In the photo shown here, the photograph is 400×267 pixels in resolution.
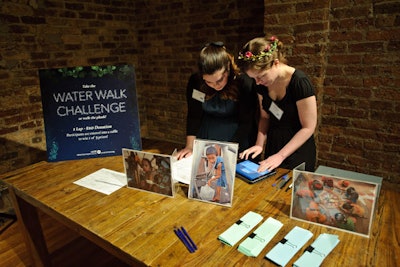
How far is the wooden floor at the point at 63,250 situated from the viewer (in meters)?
1.97

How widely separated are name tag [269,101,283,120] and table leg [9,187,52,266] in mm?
1488

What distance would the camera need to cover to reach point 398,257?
83cm

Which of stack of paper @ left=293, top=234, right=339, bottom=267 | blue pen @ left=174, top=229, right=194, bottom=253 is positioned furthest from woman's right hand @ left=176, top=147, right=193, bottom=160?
stack of paper @ left=293, top=234, right=339, bottom=267

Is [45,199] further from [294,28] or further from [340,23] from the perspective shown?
[340,23]

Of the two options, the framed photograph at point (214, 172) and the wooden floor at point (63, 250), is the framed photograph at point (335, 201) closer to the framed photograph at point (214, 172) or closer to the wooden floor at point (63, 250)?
the framed photograph at point (214, 172)

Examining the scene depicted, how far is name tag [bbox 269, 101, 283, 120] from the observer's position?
1642 mm

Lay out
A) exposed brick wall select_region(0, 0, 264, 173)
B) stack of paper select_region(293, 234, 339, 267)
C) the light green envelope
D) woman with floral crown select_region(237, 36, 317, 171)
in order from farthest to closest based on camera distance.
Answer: exposed brick wall select_region(0, 0, 264, 173) < woman with floral crown select_region(237, 36, 317, 171) < the light green envelope < stack of paper select_region(293, 234, 339, 267)

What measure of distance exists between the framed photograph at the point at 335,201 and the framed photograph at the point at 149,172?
52cm

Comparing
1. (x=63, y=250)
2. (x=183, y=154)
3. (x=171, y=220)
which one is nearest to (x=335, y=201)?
(x=171, y=220)

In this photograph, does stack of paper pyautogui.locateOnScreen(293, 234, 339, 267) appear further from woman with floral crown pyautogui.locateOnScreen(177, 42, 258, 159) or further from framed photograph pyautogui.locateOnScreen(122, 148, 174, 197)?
woman with floral crown pyautogui.locateOnScreen(177, 42, 258, 159)

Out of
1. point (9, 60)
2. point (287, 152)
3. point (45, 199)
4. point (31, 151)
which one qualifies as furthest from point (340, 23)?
point (31, 151)

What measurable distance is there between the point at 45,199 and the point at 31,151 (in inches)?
72.8

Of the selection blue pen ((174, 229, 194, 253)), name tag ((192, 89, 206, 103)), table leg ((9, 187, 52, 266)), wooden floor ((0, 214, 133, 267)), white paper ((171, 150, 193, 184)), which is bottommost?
wooden floor ((0, 214, 133, 267))

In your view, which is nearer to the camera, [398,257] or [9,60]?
[398,257]
